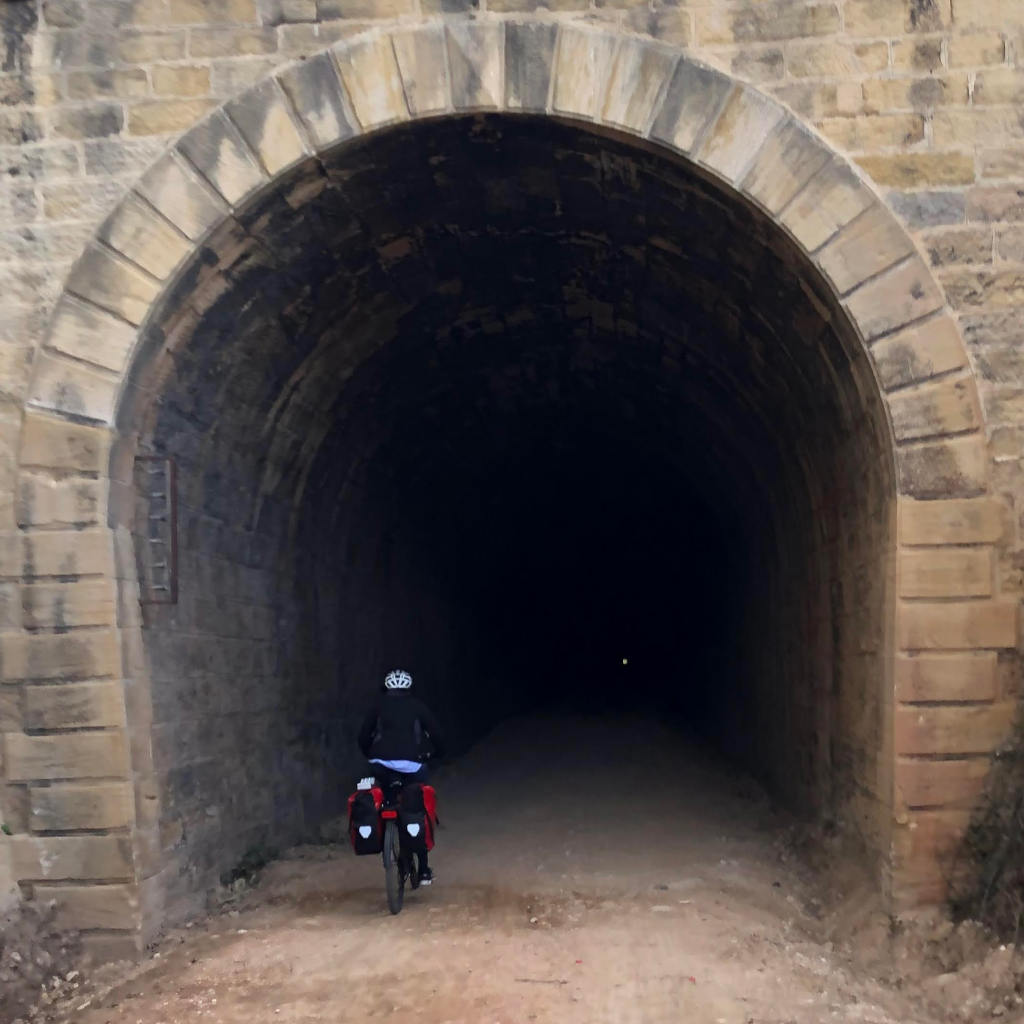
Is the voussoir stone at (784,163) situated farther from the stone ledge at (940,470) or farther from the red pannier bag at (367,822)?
the red pannier bag at (367,822)

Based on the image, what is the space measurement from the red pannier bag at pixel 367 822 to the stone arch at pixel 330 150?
3.86ft

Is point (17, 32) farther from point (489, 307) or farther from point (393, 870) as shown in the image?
point (393, 870)

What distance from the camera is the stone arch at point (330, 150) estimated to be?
17.7 ft

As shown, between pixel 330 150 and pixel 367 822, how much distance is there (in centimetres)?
372

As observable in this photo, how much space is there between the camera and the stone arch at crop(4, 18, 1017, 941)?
540 cm

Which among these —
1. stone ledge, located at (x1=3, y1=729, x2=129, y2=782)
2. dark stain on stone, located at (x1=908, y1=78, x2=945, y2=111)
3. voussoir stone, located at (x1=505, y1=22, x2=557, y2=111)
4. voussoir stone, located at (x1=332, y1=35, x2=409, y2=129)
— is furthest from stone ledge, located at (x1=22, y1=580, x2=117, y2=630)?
dark stain on stone, located at (x1=908, y1=78, x2=945, y2=111)

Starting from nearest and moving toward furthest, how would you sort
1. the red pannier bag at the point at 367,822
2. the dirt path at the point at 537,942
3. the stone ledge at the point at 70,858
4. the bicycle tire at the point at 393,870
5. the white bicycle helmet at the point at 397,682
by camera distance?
the dirt path at the point at 537,942, the stone ledge at the point at 70,858, the bicycle tire at the point at 393,870, the red pannier bag at the point at 367,822, the white bicycle helmet at the point at 397,682

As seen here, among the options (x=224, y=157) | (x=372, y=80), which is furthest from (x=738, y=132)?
(x=224, y=157)

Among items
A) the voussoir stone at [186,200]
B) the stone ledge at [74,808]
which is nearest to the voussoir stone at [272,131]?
the voussoir stone at [186,200]

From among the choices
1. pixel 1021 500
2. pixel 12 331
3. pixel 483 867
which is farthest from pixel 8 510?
pixel 1021 500

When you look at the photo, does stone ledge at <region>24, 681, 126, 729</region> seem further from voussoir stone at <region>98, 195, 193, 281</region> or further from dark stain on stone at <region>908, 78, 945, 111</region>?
dark stain on stone at <region>908, 78, 945, 111</region>

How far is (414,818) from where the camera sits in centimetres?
637

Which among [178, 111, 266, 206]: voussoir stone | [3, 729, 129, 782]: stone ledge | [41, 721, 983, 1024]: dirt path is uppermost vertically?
[178, 111, 266, 206]: voussoir stone

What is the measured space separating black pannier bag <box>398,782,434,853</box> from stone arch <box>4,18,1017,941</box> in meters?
1.44
